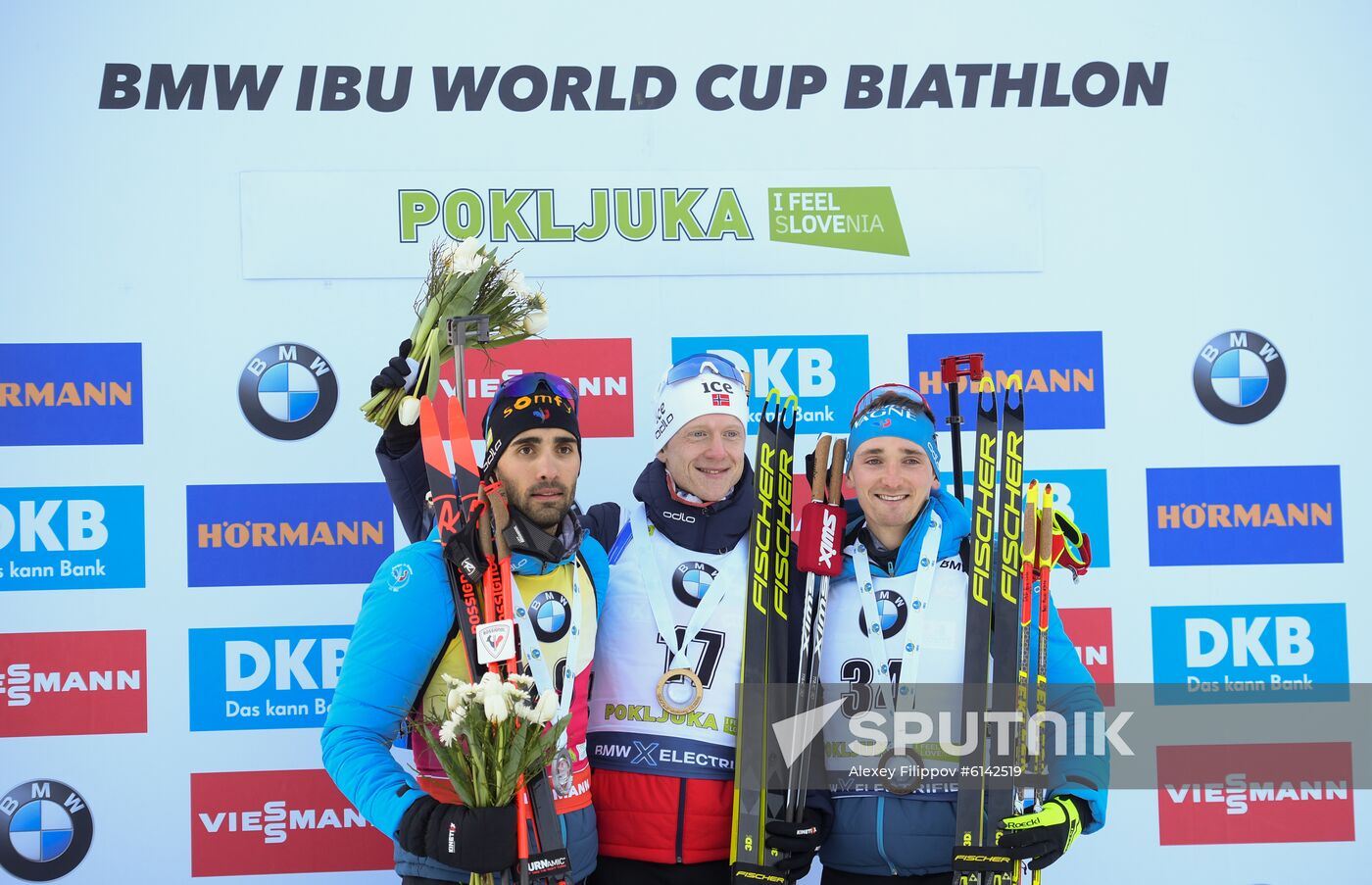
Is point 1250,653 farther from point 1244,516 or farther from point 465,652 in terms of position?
point 465,652

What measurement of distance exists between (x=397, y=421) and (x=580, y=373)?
101cm

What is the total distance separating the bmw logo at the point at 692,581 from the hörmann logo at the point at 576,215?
1.33 meters

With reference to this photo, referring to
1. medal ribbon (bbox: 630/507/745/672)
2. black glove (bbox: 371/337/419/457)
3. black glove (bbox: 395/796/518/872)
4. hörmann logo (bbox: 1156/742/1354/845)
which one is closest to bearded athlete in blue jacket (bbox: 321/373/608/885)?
black glove (bbox: 395/796/518/872)

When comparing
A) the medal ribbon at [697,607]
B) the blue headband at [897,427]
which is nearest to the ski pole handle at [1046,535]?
the blue headband at [897,427]

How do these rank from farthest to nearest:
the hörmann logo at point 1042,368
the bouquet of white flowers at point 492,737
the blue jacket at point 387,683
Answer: the hörmann logo at point 1042,368, the blue jacket at point 387,683, the bouquet of white flowers at point 492,737

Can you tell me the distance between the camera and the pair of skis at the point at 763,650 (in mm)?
2512

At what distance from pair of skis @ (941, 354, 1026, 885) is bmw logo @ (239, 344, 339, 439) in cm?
204

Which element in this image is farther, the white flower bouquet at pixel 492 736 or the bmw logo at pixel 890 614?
the bmw logo at pixel 890 614

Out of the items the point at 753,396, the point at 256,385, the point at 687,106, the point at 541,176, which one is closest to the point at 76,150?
the point at 256,385

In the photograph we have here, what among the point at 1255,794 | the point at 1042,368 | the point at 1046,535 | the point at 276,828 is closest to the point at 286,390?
the point at 276,828

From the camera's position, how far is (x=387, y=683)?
89.5 inches

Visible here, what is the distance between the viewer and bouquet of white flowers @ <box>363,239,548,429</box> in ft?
8.71

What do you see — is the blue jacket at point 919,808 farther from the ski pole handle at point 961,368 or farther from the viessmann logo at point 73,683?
the viessmann logo at point 73,683

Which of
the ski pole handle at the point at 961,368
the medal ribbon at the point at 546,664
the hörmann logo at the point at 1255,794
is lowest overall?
the hörmann logo at the point at 1255,794
